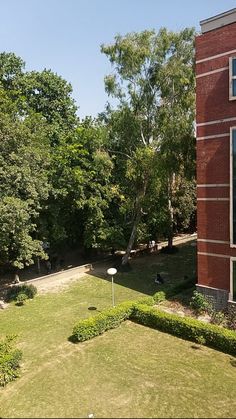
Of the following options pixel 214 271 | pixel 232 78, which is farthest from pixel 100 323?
pixel 232 78

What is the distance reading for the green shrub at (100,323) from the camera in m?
17.5

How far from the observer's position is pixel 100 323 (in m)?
18.3

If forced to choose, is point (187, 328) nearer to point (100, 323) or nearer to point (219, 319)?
point (219, 319)

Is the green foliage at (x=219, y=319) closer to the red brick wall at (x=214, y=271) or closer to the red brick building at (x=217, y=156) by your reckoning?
the red brick building at (x=217, y=156)

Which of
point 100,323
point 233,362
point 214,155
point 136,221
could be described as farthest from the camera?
point 136,221

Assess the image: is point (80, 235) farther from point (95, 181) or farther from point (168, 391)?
point (168, 391)

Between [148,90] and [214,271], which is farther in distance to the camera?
[148,90]

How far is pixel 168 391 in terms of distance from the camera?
13.5 m

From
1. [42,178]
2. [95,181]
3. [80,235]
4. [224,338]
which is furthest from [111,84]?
[224,338]

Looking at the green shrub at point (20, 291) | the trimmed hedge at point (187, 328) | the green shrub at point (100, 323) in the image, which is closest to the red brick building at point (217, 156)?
the trimmed hedge at point (187, 328)

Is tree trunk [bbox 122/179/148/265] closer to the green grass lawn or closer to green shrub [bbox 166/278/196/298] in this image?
green shrub [bbox 166/278/196/298]

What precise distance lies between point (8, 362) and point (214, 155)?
557 inches

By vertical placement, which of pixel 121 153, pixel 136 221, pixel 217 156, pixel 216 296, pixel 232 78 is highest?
pixel 232 78

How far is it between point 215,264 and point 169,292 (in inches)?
159
